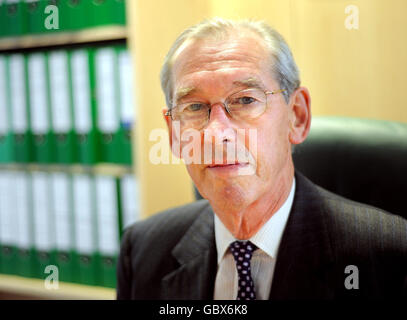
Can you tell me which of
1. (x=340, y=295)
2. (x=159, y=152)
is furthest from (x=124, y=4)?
(x=340, y=295)

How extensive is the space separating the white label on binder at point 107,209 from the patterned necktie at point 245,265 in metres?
0.73

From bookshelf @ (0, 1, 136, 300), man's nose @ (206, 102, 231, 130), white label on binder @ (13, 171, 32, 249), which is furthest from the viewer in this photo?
white label on binder @ (13, 171, 32, 249)

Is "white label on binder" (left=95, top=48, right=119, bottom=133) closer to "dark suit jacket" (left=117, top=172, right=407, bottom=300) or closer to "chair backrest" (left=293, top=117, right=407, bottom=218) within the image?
"dark suit jacket" (left=117, top=172, right=407, bottom=300)

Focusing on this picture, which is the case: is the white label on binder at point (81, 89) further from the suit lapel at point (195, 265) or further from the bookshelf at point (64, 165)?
the suit lapel at point (195, 265)

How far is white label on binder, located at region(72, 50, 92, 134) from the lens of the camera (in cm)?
122

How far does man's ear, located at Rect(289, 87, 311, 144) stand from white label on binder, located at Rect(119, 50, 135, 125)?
23.4 inches

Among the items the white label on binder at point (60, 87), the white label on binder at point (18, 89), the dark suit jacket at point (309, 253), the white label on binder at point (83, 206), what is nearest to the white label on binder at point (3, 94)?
the white label on binder at point (18, 89)

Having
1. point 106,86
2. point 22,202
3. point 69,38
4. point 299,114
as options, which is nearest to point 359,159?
point 299,114

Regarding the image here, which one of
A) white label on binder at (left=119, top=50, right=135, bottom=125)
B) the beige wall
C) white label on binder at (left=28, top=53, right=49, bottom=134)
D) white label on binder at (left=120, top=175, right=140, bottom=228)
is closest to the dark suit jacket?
the beige wall

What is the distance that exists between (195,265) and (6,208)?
959mm

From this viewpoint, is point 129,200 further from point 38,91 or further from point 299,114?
point 299,114

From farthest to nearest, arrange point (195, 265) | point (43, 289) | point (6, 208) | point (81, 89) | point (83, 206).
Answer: point (6, 208)
point (83, 206)
point (81, 89)
point (43, 289)
point (195, 265)

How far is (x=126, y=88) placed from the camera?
3.76 ft
